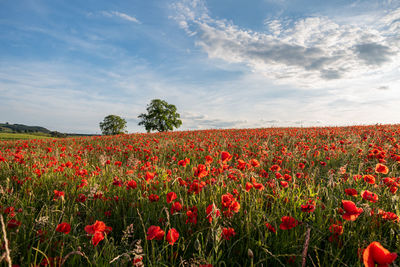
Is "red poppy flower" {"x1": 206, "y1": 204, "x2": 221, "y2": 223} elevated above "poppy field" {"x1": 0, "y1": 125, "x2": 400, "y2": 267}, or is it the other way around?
"red poppy flower" {"x1": 206, "y1": 204, "x2": 221, "y2": 223}

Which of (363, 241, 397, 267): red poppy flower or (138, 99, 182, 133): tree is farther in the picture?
(138, 99, 182, 133): tree

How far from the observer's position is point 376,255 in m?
0.97

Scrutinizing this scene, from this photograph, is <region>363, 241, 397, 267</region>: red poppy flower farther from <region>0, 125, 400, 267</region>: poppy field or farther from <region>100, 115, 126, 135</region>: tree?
<region>100, 115, 126, 135</region>: tree

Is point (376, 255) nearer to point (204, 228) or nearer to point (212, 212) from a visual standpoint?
point (212, 212)

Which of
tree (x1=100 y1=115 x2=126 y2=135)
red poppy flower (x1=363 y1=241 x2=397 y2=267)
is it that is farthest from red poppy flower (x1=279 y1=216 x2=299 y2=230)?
tree (x1=100 y1=115 x2=126 y2=135)

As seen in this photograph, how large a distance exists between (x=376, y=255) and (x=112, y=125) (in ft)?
230

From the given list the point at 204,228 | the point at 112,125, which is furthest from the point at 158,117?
the point at 204,228

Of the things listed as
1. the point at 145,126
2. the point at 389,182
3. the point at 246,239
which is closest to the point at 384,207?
the point at 389,182

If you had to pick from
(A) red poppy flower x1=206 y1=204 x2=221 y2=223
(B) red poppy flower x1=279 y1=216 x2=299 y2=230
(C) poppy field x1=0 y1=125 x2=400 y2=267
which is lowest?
(C) poppy field x1=0 y1=125 x2=400 y2=267

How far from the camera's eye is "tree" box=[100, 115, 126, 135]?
65.4 m

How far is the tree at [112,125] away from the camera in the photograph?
65375 mm

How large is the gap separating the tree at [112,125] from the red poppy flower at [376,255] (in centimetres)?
6870

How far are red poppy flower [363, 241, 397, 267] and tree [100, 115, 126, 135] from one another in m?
68.7

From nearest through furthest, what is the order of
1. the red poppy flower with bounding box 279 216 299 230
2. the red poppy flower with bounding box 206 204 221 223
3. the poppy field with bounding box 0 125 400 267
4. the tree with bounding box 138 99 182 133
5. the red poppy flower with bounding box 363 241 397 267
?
the red poppy flower with bounding box 363 241 397 267, the red poppy flower with bounding box 206 204 221 223, the poppy field with bounding box 0 125 400 267, the red poppy flower with bounding box 279 216 299 230, the tree with bounding box 138 99 182 133
